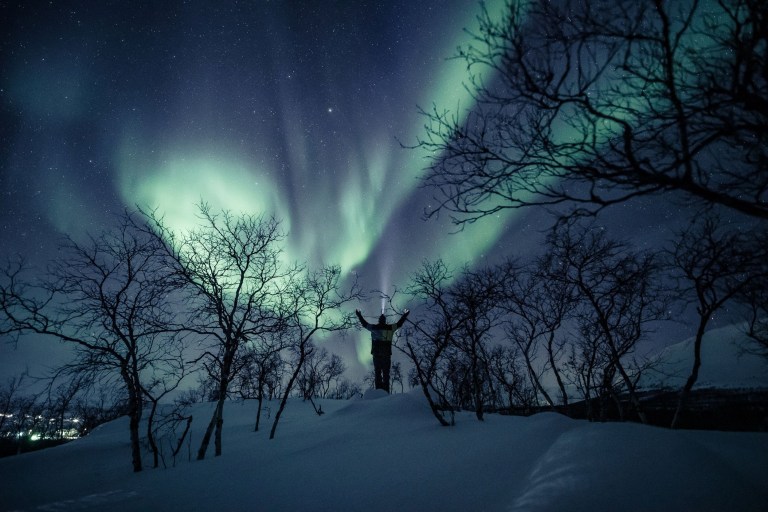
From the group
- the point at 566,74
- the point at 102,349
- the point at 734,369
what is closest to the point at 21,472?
the point at 102,349

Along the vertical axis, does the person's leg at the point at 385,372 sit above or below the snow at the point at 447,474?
above

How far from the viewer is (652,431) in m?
3.92

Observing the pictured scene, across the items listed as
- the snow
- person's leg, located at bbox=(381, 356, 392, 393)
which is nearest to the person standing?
person's leg, located at bbox=(381, 356, 392, 393)

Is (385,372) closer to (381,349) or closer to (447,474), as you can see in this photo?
(381,349)

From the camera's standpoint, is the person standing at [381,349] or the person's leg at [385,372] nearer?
the person standing at [381,349]

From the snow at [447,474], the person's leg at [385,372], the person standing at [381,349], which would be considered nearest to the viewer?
the snow at [447,474]

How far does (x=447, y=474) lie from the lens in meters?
4.55

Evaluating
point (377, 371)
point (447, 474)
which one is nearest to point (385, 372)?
point (377, 371)

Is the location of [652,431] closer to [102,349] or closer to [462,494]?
[462,494]

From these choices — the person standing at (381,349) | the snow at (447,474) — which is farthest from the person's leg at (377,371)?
the snow at (447,474)

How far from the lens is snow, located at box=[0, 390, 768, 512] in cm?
275

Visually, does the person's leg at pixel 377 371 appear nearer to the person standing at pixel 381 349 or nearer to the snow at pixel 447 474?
the person standing at pixel 381 349

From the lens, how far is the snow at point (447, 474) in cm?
275

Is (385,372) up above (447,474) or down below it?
above
